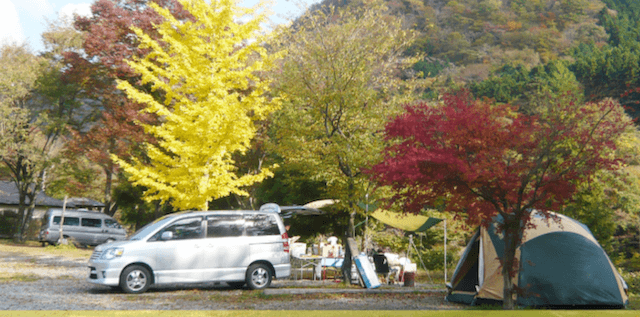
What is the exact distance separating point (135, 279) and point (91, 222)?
55.3 feet

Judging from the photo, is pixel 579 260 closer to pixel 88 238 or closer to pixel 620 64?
pixel 88 238

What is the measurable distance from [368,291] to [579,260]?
4.14 metres

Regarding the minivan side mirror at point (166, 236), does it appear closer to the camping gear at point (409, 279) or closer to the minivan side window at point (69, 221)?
the camping gear at point (409, 279)

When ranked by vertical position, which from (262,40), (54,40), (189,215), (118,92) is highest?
(54,40)

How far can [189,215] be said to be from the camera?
447 inches

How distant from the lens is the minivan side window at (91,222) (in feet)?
83.5

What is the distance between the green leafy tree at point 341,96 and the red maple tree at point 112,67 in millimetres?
9369

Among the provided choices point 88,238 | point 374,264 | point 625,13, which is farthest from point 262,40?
point 625,13

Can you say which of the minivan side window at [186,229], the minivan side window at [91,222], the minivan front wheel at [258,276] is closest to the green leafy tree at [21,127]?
the minivan side window at [91,222]

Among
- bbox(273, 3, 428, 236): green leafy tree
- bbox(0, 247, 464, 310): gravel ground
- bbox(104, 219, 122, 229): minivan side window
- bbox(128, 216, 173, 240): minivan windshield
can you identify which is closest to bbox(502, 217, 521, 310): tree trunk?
bbox(0, 247, 464, 310): gravel ground

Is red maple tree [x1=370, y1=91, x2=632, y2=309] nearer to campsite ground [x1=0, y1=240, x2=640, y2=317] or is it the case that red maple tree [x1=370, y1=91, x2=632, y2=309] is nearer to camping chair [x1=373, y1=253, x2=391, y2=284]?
campsite ground [x1=0, y1=240, x2=640, y2=317]

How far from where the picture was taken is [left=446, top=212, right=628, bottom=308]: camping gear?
9273 millimetres

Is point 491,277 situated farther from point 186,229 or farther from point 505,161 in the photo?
point 186,229

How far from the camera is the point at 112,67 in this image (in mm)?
22094
